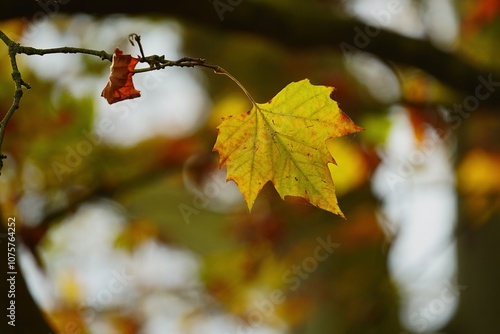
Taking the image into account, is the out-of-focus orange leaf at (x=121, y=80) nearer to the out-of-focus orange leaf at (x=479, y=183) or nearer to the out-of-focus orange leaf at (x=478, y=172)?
the out-of-focus orange leaf at (x=479, y=183)

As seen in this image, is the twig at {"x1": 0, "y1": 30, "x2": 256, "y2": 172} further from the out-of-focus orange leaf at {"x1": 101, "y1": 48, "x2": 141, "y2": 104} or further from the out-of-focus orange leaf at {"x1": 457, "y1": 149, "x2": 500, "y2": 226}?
the out-of-focus orange leaf at {"x1": 457, "y1": 149, "x2": 500, "y2": 226}

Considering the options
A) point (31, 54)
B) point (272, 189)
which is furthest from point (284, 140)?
point (272, 189)

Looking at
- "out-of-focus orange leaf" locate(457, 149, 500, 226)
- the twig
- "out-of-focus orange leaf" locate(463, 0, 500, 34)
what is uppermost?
"out-of-focus orange leaf" locate(463, 0, 500, 34)

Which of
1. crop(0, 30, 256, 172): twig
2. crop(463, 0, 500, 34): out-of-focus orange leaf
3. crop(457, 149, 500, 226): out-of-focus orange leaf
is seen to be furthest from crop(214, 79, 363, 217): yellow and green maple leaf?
crop(463, 0, 500, 34): out-of-focus orange leaf

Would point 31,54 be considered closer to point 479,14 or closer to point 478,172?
point 478,172

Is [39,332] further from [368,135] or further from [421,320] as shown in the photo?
[421,320]
